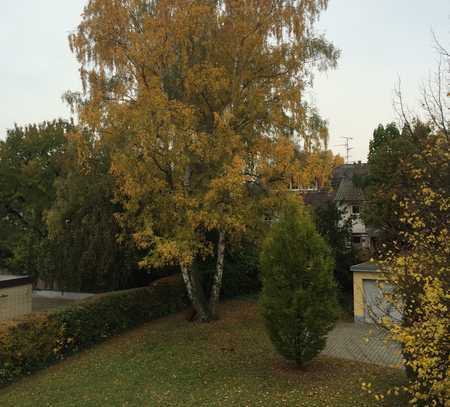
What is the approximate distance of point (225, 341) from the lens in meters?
15.0

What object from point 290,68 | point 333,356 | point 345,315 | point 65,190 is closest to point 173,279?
point 65,190

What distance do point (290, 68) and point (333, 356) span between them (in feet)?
35.1

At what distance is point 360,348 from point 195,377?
19.7ft

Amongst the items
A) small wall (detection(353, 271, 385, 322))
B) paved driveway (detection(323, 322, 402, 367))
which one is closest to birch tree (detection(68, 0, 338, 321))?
paved driveway (detection(323, 322, 402, 367))

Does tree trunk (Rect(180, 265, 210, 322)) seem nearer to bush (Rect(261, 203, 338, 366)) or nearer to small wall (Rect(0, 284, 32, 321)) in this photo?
bush (Rect(261, 203, 338, 366))

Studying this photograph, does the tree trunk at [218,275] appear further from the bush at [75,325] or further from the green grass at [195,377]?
the bush at [75,325]

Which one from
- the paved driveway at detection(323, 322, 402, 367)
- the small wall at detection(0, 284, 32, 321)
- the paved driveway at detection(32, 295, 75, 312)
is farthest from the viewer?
the paved driveway at detection(32, 295, 75, 312)

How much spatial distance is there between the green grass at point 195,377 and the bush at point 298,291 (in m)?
0.99

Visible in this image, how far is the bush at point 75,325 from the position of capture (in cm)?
1318

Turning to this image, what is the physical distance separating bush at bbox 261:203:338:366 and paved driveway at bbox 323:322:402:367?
5.54ft

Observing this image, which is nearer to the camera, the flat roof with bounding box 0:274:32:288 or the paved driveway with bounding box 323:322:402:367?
the paved driveway with bounding box 323:322:402:367

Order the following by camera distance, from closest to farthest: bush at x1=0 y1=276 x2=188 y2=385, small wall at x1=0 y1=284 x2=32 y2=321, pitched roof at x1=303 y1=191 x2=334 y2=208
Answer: bush at x1=0 y1=276 x2=188 y2=385, small wall at x1=0 y1=284 x2=32 y2=321, pitched roof at x1=303 y1=191 x2=334 y2=208

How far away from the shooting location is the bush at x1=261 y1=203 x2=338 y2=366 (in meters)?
11.0

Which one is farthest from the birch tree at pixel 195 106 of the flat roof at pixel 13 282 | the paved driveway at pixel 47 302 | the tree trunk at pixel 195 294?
the paved driveway at pixel 47 302
